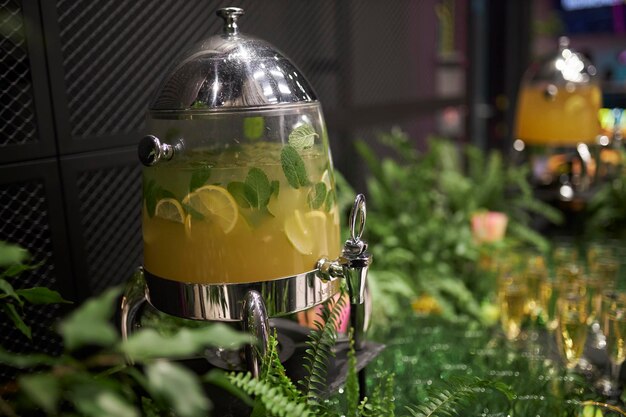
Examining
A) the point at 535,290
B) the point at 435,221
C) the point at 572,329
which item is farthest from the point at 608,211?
the point at 572,329

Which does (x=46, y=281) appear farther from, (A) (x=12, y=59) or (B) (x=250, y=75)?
(B) (x=250, y=75)

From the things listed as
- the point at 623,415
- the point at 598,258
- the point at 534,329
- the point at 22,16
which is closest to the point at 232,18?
the point at 22,16

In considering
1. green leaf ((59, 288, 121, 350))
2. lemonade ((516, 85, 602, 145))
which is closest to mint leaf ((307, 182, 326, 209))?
green leaf ((59, 288, 121, 350))

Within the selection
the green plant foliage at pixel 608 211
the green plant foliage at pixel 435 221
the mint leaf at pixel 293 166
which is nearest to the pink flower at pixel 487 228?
the green plant foliage at pixel 435 221

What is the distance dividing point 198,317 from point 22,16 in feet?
2.32

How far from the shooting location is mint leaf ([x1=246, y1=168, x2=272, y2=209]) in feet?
2.88

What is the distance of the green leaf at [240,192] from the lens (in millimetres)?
878

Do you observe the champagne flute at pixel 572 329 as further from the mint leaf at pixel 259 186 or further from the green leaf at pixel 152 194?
the green leaf at pixel 152 194

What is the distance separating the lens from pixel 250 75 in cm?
89

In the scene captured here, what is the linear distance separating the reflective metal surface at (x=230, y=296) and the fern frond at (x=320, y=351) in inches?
1.6

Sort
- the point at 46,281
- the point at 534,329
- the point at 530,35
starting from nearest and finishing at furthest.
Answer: the point at 46,281 → the point at 534,329 → the point at 530,35

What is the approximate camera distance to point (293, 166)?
35.5 inches

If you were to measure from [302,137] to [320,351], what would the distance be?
13.6 inches

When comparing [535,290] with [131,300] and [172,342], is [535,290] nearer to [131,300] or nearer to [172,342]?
[131,300]
